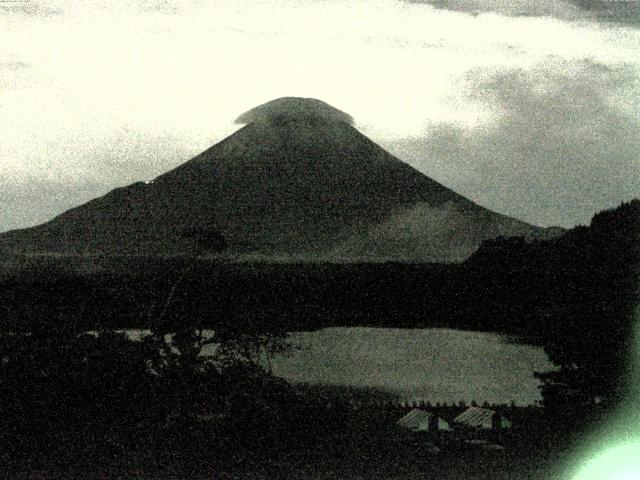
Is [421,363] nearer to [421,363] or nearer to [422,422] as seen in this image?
[421,363]

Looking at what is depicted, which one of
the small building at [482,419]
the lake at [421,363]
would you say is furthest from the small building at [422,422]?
the lake at [421,363]

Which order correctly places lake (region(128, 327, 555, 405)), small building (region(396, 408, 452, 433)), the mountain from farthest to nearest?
the mountain
lake (region(128, 327, 555, 405))
small building (region(396, 408, 452, 433))

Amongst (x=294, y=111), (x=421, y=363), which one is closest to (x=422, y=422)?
(x=421, y=363)

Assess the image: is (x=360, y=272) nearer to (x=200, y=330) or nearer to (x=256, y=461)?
(x=200, y=330)

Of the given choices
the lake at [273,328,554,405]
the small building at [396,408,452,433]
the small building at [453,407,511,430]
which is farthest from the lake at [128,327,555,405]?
the small building at [396,408,452,433]

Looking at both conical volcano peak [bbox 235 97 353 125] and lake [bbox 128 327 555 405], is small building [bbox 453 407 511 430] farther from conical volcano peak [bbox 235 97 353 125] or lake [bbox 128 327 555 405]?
conical volcano peak [bbox 235 97 353 125]

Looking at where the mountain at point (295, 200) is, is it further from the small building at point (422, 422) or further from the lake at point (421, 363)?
the small building at point (422, 422)
